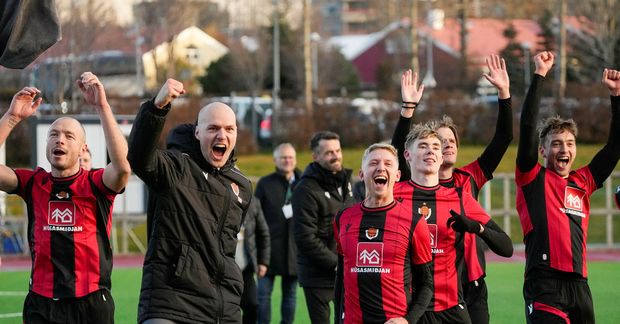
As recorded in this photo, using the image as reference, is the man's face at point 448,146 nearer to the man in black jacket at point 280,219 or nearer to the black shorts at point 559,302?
the black shorts at point 559,302

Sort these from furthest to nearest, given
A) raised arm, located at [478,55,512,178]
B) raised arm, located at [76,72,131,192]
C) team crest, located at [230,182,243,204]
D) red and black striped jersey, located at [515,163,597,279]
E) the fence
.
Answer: the fence, raised arm, located at [478,55,512,178], red and black striped jersey, located at [515,163,597,279], team crest, located at [230,182,243,204], raised arm, located at [76,72,131,192]

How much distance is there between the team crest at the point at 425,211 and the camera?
771cm

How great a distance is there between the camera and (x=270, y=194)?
12.7 meters

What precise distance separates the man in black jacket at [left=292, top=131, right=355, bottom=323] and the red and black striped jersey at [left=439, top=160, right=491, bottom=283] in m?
1.88

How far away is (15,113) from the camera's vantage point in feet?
24.5

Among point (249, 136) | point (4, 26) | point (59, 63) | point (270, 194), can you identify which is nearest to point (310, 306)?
point (270, 194)

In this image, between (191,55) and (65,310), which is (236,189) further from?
(191,55)

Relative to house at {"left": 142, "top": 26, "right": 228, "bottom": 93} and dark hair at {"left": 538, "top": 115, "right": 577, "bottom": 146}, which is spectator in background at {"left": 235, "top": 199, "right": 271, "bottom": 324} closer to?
dark hair at {"left": 538, "top": 115, "right": 577, "bottom": 146}

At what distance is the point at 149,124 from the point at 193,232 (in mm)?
783

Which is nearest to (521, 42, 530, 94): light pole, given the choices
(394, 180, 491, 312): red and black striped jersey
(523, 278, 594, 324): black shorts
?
(523, 278, 594, 324): black shorts

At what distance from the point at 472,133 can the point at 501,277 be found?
23062 millimetres

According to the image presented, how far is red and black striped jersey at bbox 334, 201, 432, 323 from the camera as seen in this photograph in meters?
6.95

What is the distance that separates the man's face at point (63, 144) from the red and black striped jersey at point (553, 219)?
11.0 ft

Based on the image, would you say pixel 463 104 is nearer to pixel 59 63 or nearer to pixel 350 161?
pixel 350 161
